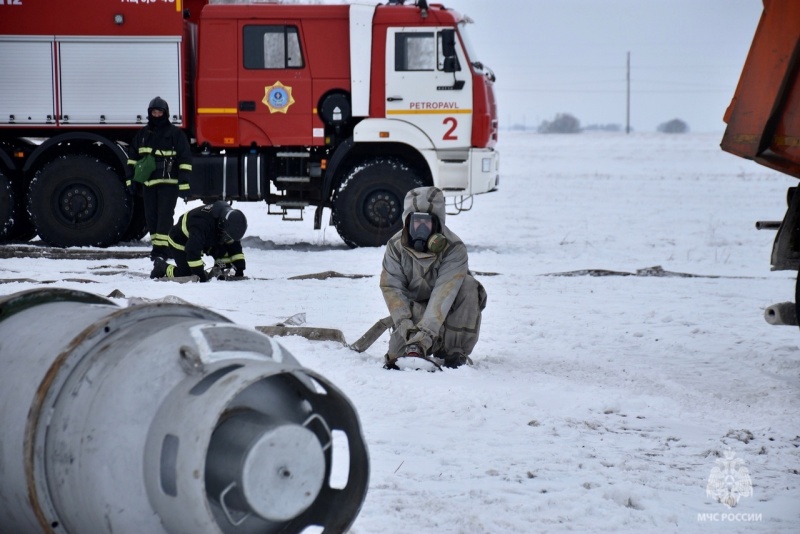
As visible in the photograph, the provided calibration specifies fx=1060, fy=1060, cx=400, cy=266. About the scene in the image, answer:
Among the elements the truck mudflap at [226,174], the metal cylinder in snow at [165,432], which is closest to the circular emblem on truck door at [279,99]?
the truck mudflap at [226,174]

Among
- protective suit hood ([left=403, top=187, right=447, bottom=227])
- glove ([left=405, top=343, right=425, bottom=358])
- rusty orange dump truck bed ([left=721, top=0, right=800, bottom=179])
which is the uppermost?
rusty orange dump truck bed ([left=721, top=0, right=800, bottom=179])

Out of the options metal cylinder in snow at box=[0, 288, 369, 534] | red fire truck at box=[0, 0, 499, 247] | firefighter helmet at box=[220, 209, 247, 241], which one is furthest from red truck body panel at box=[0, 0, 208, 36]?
metal cylinder in snow at box=[0, 288, 369, 534]

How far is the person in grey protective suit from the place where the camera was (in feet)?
20.5

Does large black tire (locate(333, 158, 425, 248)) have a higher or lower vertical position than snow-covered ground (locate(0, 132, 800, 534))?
higher

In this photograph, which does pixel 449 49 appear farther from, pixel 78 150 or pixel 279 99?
pixel 78 150

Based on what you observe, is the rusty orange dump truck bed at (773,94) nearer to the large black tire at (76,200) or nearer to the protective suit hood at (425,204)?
the protective suit hood at (425,204)

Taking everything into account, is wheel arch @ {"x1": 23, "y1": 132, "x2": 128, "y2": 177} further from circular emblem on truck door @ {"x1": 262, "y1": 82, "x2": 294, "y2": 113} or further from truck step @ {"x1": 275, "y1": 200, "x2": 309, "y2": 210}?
truck step @ {"x1": 275, "y1": 200, "x2": 309, "y2": 210}

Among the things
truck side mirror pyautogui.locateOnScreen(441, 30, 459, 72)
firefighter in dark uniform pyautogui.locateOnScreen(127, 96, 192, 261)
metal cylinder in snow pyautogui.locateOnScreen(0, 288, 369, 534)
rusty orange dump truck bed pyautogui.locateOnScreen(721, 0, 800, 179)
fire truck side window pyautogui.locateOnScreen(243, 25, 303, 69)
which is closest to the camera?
metal cylinder in snow pyautogui.locateOnScreen(0, 288, 369, 534)

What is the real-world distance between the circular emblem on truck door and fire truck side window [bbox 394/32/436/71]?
1.35 meters

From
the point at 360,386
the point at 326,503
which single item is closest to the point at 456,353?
the point at 360,386

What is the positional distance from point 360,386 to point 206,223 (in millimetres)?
4028

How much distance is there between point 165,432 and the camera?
102 inches

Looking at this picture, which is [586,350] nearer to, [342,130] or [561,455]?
[561,455]

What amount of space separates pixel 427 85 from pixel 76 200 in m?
4.46
